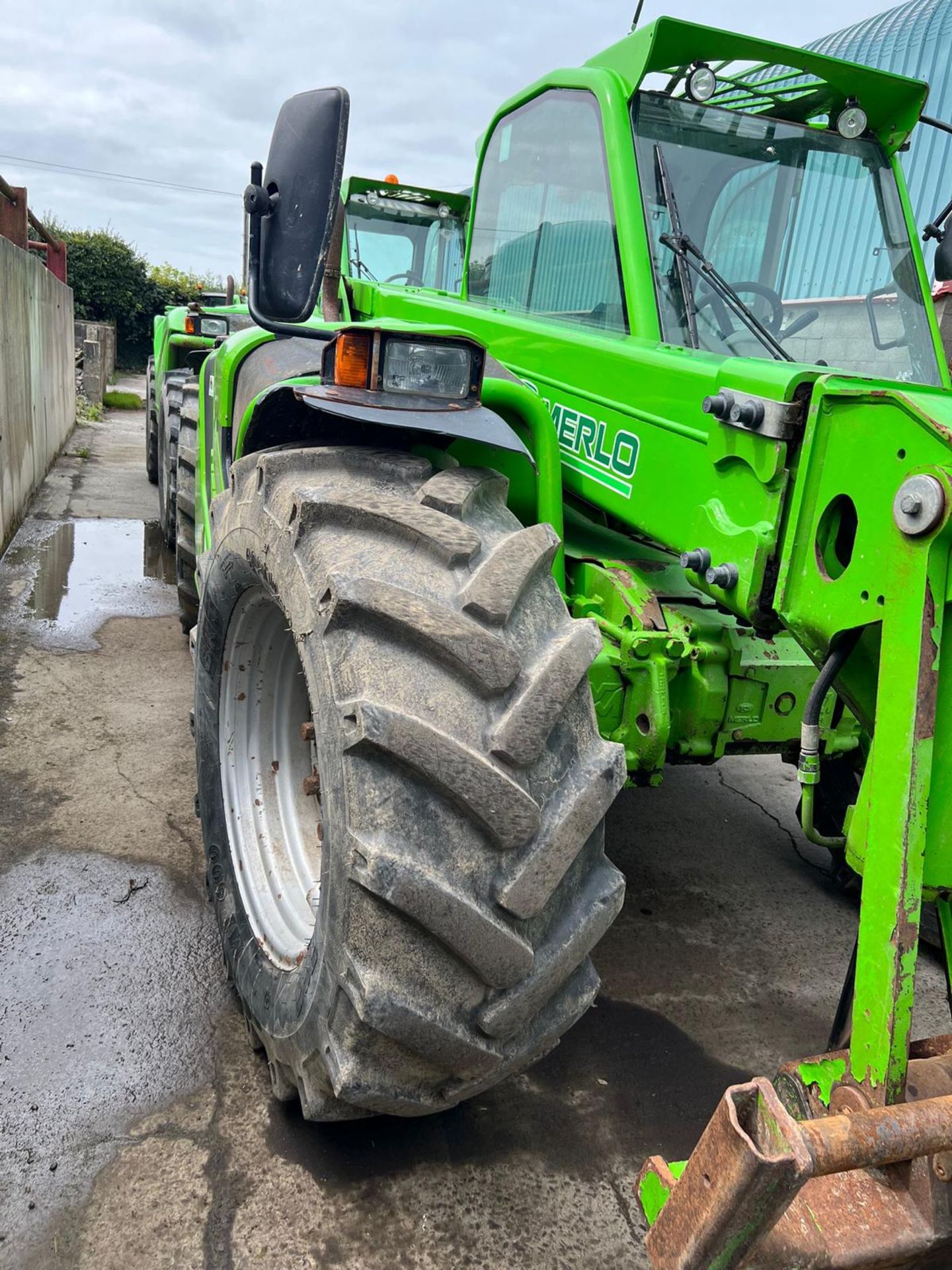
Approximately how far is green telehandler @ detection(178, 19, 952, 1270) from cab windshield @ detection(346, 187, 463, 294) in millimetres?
1495

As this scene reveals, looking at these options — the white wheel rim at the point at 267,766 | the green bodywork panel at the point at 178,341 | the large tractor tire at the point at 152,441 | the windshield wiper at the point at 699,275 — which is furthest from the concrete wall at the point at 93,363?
the windshield wiper at the point at 699,275

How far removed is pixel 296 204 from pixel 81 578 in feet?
15.5

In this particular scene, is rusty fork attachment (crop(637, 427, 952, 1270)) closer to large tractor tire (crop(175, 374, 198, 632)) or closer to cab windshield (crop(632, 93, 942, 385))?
cab windshield (crop(632, 93, 942, 385))

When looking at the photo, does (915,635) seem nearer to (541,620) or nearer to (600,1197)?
(541,620)

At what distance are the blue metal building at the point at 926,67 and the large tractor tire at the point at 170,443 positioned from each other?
16.2 ft

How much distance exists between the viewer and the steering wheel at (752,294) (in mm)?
2291

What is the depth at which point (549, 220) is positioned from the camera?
265 cm

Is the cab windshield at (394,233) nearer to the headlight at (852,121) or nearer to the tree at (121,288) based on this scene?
the headlight at (852,121)

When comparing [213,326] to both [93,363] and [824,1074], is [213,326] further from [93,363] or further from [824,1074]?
[93,363]

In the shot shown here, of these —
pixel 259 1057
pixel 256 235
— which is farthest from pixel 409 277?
pixel 259 1057

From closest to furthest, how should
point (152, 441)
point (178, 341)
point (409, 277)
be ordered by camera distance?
1. point (409, 277)
2. point (178, 341)
3. point (152, 441)

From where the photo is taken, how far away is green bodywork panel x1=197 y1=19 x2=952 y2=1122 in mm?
1335

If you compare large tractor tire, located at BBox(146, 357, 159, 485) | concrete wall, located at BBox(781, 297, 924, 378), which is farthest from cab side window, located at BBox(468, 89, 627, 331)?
large tractor tire, located at BBox(146, 357, 159, 485)

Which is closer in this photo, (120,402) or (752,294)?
(752,294)
